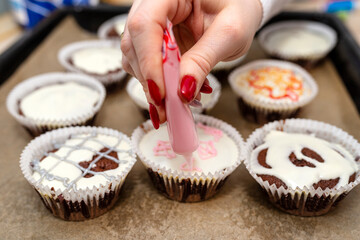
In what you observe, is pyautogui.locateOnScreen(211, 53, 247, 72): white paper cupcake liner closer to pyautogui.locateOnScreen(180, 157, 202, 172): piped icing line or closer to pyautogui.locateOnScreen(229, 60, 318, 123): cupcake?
pyautogui.locateOnScreen(229, 60, 318, 123): cupcake

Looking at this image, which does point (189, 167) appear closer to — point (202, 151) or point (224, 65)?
point (202, 151)

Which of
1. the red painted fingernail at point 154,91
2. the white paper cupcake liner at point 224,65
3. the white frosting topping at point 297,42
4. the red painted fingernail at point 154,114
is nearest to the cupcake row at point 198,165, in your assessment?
the red painted fingernail at point 154,114

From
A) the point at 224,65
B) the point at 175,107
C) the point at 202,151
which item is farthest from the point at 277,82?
the point at 175,107

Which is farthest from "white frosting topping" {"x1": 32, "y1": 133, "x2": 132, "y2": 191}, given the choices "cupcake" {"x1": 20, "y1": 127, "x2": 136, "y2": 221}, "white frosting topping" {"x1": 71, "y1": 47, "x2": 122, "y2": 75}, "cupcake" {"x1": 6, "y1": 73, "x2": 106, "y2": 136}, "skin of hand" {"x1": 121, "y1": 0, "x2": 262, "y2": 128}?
"white frosting topping" {"x1": 71, "y1": 47, "x2": 122, "y2": 75}

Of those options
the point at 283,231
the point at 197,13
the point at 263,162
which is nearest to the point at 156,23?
the point at 197,13

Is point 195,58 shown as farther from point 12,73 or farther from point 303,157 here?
point 12,73
